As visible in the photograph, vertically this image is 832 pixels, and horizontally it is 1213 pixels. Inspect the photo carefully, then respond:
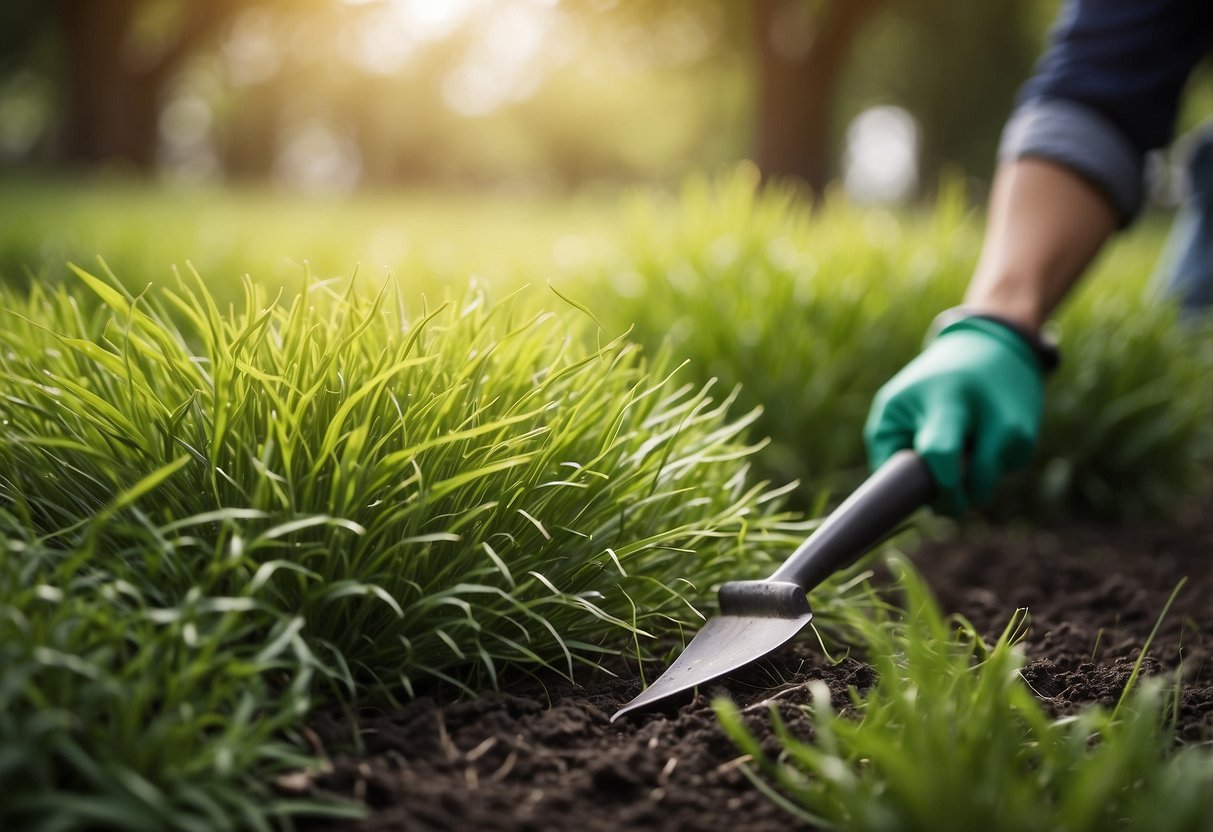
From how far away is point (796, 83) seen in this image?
1036 cm

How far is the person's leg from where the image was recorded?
11.7ft

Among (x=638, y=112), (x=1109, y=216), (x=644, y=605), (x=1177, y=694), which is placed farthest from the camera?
(x=638, y=112)

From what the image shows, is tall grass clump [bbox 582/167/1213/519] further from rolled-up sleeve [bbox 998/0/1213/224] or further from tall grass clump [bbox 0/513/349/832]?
tall grass clump [bbox 0/513/349/832]

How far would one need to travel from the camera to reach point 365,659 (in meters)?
1.22

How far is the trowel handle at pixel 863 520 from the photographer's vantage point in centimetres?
141

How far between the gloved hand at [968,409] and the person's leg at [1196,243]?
1.91m

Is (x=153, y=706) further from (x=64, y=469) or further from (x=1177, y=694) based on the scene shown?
(x=1177, y=694)

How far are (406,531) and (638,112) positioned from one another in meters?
37.9

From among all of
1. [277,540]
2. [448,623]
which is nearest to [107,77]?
[277,540]

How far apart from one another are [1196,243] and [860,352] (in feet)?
6.01

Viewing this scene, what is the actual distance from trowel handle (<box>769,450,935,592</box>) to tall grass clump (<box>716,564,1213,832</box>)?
28 centimetres

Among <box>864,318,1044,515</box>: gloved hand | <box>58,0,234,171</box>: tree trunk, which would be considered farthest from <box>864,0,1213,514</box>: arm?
<box>58,0,234,171</box>: tree trunk

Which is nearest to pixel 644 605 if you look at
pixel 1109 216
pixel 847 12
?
pixel 1109 216

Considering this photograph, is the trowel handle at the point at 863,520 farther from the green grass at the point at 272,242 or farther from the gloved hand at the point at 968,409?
the green grass at the point at 272,242
